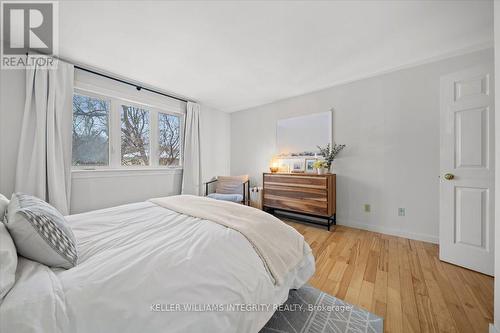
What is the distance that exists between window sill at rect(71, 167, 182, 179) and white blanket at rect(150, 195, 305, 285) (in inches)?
67.3

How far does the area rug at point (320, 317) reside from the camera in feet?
3.97

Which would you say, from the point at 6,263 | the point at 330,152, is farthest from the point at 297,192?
the point at 6,263

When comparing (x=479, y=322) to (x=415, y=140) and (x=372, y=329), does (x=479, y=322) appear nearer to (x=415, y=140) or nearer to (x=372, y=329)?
(x=372, y=329)

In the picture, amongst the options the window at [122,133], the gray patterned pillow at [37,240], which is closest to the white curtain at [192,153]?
the window at [122,133]

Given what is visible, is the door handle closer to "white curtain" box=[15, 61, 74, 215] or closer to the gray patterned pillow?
the gray patterned pillow

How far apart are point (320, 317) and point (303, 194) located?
1834mm

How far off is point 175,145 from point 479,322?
4.13m

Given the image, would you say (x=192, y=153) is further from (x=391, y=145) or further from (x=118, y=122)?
(x=391, y=145)

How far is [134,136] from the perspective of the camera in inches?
125

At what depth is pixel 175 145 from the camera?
369cm

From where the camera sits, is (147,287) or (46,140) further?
(46,140)

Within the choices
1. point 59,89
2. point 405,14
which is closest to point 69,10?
point 59,89

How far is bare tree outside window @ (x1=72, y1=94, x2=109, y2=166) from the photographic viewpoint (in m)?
2.59

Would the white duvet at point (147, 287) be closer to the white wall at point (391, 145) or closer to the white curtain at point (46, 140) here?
the white curtain at point (46, 140)
